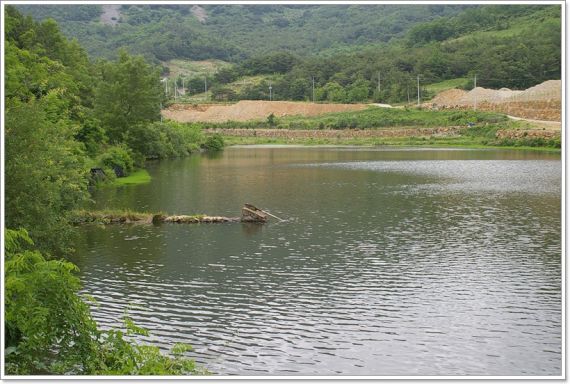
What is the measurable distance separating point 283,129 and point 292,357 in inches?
4383

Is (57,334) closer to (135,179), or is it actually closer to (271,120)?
(135,179)

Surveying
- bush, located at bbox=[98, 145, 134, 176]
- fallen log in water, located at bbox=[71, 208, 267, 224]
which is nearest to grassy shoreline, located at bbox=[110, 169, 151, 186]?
bush, located at bbox=[98, 145, 134, 176]

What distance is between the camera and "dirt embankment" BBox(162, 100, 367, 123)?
14395 cm

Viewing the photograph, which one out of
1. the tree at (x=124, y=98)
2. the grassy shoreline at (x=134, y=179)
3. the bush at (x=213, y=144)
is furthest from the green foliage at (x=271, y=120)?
the grassy shoreline at (x=134, y=179)

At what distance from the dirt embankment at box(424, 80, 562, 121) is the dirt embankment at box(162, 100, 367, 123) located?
53.9ft

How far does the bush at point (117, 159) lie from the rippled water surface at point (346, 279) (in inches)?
261

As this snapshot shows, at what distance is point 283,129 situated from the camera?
419 feet

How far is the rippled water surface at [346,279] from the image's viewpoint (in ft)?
58.6

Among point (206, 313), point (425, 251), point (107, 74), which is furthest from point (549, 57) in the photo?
point (206, 313)

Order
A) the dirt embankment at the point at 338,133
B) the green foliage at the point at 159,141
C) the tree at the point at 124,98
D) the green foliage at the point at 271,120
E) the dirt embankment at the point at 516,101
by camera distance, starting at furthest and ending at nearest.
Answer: the green foliage at the point at 271,120, the dirt embankment at the point at 516,101, the dirt embankment at the point at 338,133, the green foliage at the point at 159,141, the tree at the point at 124,98

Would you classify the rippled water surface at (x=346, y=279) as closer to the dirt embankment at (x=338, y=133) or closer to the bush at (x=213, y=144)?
the bush at (x=213, y=144)

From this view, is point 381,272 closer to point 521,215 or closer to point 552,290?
point 552,290

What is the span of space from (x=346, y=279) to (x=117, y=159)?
33.0 m

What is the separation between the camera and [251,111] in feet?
479
